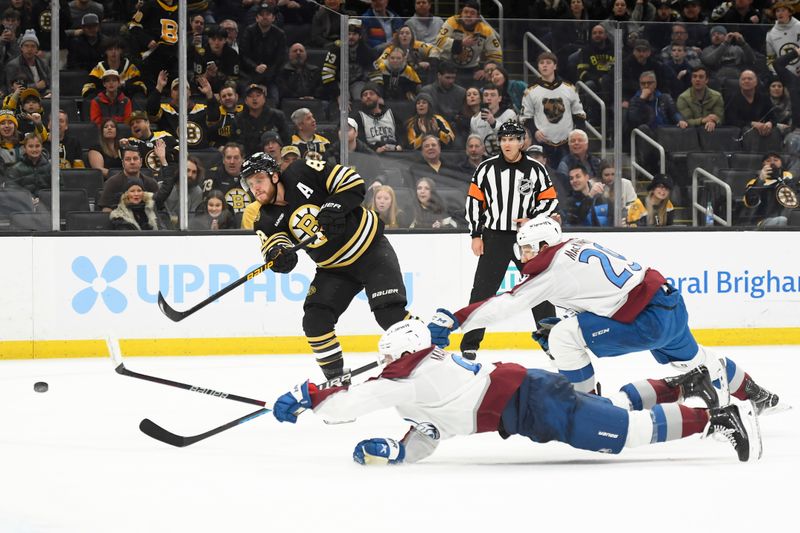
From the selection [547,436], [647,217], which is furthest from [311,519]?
[647,217]

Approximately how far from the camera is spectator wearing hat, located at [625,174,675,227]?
8.03 metres

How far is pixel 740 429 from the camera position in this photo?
377 cm

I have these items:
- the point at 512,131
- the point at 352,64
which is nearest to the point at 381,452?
the point at 512,131

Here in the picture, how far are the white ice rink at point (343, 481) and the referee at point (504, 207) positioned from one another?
146cm

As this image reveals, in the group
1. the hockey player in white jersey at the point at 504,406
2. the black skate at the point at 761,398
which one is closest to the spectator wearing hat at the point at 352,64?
the black skate at the point at 761,398

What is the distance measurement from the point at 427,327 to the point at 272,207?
1504mm

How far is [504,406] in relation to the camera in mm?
3756

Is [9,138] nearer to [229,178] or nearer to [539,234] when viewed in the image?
[229,178]

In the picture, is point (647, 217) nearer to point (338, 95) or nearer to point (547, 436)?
point (338, 95)

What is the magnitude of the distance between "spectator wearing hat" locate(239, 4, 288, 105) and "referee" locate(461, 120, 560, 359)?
1870 millimetres

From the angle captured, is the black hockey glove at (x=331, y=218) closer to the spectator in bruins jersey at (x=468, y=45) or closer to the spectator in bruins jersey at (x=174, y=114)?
the spectator in bruins jersey at (x=174, y=114)

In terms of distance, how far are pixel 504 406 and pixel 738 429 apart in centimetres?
74

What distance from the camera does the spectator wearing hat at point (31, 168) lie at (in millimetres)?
7434

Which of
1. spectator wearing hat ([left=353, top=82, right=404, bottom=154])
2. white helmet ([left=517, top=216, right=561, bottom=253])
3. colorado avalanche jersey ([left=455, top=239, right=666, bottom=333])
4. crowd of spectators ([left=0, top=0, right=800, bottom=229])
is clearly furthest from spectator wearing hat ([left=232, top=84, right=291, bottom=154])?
colorado avalanche jersey ([left=455, top=239, right=666, bottom=333])
